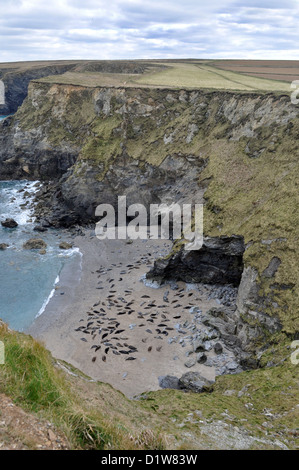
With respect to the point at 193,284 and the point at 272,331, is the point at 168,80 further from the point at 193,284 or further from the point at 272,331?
the point at 272,331

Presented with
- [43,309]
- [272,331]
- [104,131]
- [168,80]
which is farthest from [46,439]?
[168,80]

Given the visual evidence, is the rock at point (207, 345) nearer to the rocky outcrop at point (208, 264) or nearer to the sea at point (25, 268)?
the rocky outcrop at point (208, 264)

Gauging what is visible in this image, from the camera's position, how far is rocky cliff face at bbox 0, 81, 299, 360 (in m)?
25.3

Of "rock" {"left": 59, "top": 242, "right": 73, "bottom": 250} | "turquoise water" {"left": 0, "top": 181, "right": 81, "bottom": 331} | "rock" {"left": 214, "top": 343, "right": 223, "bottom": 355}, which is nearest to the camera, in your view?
"rock" {"left": 214, "top": 343, "right": 223, "bottom": 355}

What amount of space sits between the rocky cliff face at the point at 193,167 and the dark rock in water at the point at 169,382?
5780 mm

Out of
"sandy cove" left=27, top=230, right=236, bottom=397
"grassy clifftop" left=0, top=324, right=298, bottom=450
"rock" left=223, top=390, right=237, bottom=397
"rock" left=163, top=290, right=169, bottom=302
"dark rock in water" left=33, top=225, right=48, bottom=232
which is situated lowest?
"sandy cove" left=27, top=230, right=236, bottom=397

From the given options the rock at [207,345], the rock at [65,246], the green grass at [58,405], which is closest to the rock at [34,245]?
the rock at [65,246]

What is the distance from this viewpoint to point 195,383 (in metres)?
19.8

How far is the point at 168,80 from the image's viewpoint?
6869cm

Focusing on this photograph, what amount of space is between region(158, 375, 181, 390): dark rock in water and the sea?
44.4 feet

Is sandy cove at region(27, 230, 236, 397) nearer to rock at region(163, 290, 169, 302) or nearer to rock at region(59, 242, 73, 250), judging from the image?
rock at region(163, 290, 169, 302)

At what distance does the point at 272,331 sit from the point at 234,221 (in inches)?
481

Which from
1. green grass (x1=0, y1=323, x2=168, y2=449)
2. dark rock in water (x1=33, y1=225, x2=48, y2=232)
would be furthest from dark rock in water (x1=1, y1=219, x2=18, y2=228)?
green grass (x1=0, y1=323, x2=168, y2=449)

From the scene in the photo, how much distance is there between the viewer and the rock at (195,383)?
19161 mm
